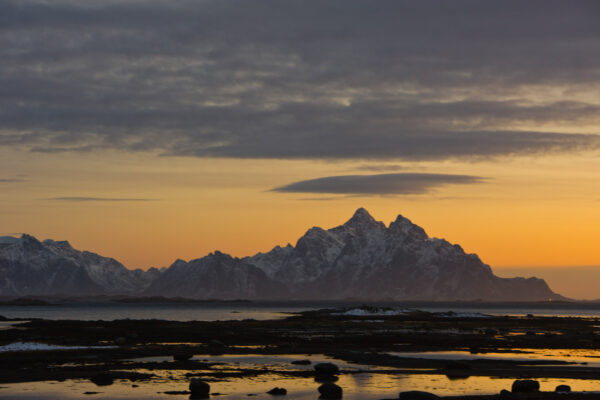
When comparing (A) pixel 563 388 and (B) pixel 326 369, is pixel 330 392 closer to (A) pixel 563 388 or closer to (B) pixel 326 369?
(B) pixel 326 369

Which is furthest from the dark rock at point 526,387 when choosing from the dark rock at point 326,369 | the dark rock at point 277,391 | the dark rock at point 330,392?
the dark rock at point 277,391

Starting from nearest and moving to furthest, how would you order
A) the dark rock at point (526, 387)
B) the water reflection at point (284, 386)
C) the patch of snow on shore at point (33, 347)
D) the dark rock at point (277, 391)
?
1. the water reflection at point (284, 386)
2. the dark rock at point (277, 391)
3. the dark rock at point (526, 387)
4. the patch of snow on shore at point (33, 347)

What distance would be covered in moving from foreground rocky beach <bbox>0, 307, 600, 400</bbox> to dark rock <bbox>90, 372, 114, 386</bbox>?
0.08 metres

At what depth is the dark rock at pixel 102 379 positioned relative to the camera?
53.6 m

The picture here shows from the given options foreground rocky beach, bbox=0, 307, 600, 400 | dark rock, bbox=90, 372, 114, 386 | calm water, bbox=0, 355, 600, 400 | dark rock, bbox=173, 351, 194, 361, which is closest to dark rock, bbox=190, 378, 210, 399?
foreground rocky beach, bbox=0, 307, 600, 400

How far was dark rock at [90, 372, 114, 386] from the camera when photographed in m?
53.6

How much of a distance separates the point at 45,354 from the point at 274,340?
2800 centimetres

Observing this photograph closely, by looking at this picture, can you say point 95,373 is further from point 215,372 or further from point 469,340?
point 469,340

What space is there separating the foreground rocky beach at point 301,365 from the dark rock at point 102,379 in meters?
0.08

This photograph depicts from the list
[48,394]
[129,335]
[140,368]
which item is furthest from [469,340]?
[48,394]

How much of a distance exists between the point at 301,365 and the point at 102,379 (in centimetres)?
1662

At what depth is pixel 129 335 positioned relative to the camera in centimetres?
9500

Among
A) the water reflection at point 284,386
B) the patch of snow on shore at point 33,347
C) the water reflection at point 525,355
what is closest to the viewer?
the water reflection at point 284,386

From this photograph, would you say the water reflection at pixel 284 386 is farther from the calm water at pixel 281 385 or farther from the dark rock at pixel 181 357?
the dark rock at pixel 181 357
